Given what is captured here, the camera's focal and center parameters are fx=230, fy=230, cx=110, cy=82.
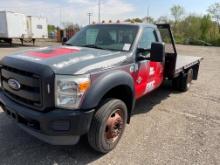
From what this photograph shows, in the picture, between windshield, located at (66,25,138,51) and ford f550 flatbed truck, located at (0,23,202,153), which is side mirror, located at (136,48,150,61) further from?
windshield, located at (66,25,138,51)

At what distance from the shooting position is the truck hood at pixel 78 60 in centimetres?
275

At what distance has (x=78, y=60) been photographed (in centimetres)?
304

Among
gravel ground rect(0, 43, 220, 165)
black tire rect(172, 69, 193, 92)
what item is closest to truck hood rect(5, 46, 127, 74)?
gravel ground rect(0, 43, 220, 165)

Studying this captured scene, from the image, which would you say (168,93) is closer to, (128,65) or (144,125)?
(144,125)

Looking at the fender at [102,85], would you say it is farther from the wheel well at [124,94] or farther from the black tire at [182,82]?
the black tire at [182,82]

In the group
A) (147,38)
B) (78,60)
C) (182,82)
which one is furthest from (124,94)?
(182,82)

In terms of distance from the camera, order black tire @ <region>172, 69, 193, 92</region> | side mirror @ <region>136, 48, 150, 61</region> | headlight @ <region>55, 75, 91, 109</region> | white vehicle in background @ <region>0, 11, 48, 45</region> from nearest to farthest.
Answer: headlight @ <region>55, 75, 91, 109</region>, side mirror @ <region>136, 48, 150, 61</region>, black tire @ <region>172, 69, 193, 92</region>, white vehicle in background @ <region>0, 11, 48, 45</region>

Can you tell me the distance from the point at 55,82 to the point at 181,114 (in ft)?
10.6

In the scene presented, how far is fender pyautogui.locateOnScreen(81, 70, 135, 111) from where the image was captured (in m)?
2.76

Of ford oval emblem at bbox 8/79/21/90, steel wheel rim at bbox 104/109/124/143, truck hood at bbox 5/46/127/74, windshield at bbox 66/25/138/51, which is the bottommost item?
steel wheel rim at bbox 104/109/124/143

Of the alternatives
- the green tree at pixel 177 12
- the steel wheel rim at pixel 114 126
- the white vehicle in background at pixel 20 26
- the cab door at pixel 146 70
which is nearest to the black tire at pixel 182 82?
the cab door at pixel 146 70

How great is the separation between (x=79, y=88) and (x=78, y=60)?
0.52 meters

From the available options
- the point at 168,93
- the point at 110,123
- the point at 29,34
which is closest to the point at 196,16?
the point at 29,34

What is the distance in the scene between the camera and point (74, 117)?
8.77 ft
